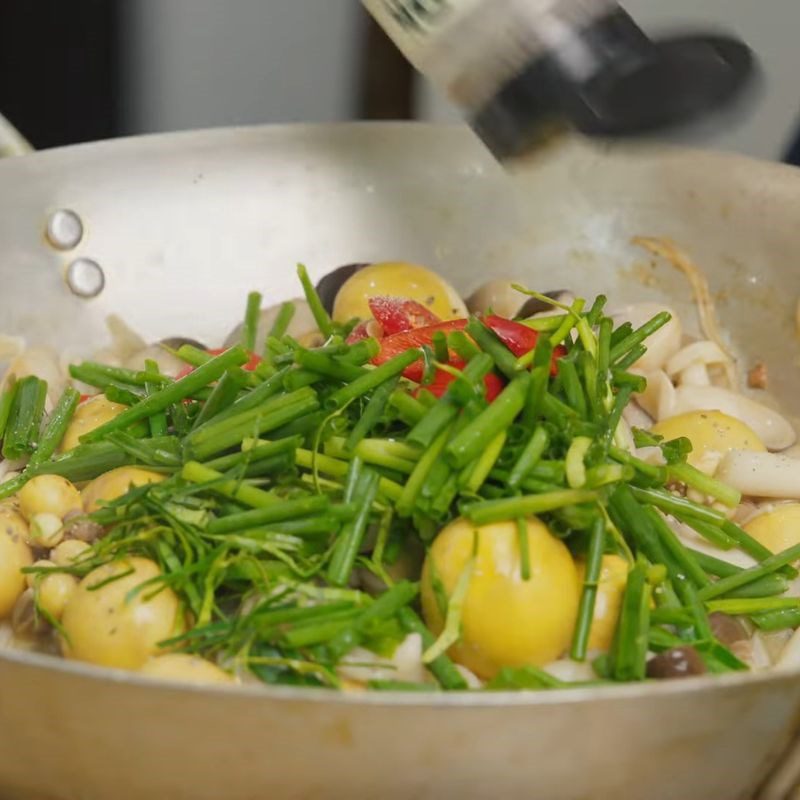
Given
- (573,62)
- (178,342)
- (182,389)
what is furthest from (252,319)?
(573,62)

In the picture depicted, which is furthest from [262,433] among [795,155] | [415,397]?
[795,155]

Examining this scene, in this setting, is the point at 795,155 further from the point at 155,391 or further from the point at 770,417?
the point at 155,391

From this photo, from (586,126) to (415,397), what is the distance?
328mm

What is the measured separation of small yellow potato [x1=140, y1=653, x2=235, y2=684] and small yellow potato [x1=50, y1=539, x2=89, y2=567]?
13 cm

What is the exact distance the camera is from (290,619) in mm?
792

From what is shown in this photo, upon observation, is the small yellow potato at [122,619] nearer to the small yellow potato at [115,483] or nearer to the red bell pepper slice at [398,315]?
the small yellow potato at [115,483]

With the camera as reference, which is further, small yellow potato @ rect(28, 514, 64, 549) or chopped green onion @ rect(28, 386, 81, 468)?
chopped green onion @ rect(28, 386, 81, 468)

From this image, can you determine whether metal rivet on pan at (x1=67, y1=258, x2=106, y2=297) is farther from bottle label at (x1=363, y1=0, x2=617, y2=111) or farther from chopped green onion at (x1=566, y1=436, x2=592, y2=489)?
chopped green onion at (x1=566, y1=436, x2=592, y2=489)

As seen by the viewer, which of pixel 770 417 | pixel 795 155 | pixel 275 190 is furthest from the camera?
pixel 795 155

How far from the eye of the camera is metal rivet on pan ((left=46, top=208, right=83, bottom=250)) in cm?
133

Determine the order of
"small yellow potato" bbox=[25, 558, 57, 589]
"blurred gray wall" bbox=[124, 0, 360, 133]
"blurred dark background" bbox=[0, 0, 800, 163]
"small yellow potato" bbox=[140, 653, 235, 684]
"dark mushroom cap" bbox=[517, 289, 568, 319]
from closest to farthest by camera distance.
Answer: "small yellow potato" bbox=[140, 653, 235, 684] < "small yellow potato" bbox=[25, 558, 57, 589] < "dark mushroom cap" bbox=[517, 289, 568, 319] < "blurred dark background" bbox=[0, 0, 800, 163] < "blurred gray wall" bbox=[124, 0, 360, 133]

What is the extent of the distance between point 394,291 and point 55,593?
527 millimetres

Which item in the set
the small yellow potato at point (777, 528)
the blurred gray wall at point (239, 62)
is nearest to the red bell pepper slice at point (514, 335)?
the small yellow potato at point (777, 528)

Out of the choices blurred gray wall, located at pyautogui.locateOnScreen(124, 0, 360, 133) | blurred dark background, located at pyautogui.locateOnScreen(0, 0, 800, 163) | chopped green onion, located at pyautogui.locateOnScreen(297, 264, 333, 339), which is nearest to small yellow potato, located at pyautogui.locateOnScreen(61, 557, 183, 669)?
chopped green onion, located at pyautogui.locateOnScreen(297, 264, 333, 339)
